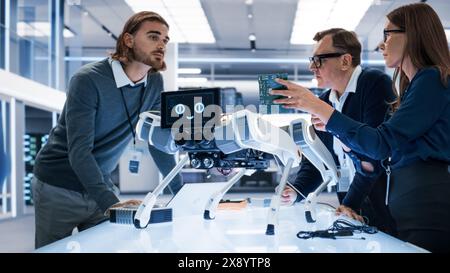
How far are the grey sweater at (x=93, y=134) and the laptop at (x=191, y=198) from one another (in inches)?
6.1

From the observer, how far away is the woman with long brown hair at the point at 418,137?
126 centimetres

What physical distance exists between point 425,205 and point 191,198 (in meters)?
0.97

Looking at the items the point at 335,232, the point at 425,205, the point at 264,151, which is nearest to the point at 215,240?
the point at 335,232

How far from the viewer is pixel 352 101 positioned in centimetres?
193

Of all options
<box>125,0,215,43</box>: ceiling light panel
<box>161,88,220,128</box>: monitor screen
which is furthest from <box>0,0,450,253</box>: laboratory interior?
<box>125,0,215,43</box>: ceiling light panel

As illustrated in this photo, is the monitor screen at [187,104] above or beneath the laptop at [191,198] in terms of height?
above

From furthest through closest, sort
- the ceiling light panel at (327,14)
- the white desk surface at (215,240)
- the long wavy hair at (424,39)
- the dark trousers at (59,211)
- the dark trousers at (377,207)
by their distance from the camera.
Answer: the ceiling light panel at (327,14), the dark trousers at (59,211), the dark trousers at (377,207), the long wavy hair at (424,39), the white desk surface at (215,240)

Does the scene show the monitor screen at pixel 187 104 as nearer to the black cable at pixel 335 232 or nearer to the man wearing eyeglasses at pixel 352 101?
the black cable at pixel 335 232

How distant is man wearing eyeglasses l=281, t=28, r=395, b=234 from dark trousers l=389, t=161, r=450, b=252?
1.09 feet

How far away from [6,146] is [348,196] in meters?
6.71

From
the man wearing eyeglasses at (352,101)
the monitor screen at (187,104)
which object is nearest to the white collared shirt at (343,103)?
the man wearing eyeglasses at (352,101)

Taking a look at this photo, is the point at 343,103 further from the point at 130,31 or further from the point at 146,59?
the point at 130,31
